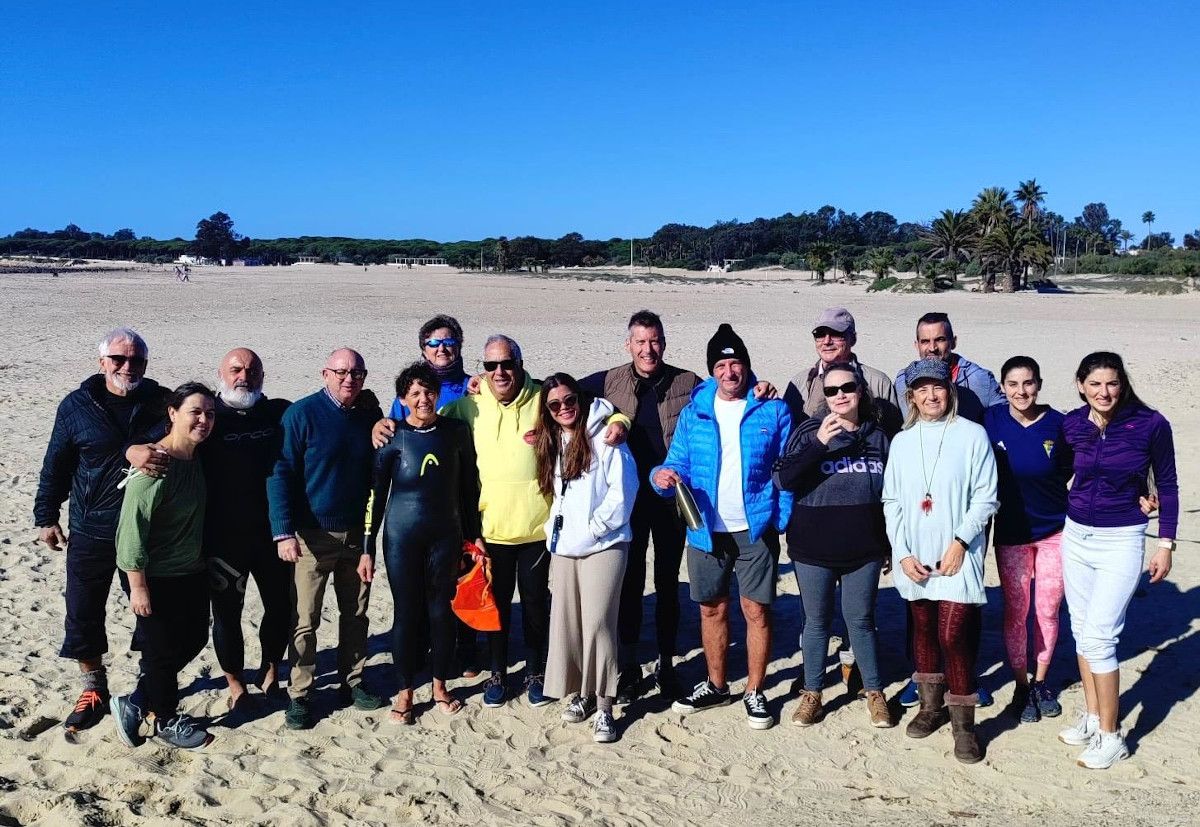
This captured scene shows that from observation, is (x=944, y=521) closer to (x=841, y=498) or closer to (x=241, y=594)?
(x=841, y=498)

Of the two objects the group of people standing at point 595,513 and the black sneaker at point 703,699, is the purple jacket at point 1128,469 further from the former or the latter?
the black sneaker at point 703,699

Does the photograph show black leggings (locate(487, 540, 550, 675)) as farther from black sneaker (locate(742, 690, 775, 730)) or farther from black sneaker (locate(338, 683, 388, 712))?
black sneaker (locate(742, 690, 775, 730))

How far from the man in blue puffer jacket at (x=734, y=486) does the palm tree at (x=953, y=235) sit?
60.7 meters

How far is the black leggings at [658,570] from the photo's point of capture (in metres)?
5.37

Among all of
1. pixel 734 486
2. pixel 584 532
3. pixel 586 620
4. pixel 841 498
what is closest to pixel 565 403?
pixel 584 532

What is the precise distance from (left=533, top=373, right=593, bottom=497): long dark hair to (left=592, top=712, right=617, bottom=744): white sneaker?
3.93 ft

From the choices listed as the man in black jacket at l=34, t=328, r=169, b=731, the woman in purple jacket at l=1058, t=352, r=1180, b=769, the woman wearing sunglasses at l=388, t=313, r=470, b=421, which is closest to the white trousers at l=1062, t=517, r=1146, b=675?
the woman in purple jacket at l=1058, t=352, r=1180, b=769

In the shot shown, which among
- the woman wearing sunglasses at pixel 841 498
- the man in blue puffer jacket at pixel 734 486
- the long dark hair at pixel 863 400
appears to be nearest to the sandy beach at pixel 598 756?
the man in blue puffer jacket at pixel 734 486

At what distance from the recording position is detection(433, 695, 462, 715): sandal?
17.2 feet

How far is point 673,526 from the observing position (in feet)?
17.8

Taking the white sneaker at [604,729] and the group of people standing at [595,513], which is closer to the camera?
the group of people standing at [595,513]

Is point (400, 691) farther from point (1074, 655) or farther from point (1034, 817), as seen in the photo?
point (1074, 655)

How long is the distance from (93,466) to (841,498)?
12.3 feet

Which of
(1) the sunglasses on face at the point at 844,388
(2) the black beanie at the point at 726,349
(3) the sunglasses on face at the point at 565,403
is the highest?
(2) the black beanie at the point at 726,349
